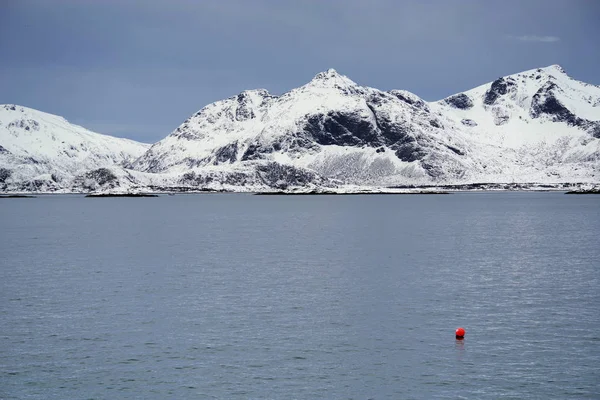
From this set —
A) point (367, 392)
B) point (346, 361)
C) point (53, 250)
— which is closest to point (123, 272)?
point (53, 250)

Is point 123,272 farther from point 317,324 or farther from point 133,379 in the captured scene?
point 133,379

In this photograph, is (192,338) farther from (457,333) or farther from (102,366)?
(457,333)

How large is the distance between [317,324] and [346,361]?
8.41 metres

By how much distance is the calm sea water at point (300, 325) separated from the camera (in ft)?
104

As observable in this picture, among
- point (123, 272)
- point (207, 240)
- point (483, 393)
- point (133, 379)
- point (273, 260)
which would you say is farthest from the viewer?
point (207, 240)

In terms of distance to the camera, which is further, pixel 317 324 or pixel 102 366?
pixel 317 324

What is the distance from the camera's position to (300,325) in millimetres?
43188

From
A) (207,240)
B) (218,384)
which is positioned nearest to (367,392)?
(218,384)

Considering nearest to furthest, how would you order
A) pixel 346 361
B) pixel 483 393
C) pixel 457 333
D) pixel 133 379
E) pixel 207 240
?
pixel 483 393 < pixel 133 379 < pixel 346 361 < pixel 457 333 < pixel 207 240

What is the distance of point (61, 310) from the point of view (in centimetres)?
4822

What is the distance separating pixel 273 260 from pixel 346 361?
43.9 meters

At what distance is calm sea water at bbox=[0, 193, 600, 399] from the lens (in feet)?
104

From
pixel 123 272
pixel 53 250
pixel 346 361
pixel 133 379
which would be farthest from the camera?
pixel 53 250

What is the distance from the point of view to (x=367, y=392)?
30672mm
